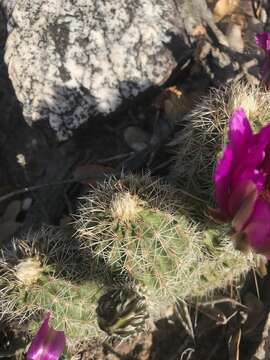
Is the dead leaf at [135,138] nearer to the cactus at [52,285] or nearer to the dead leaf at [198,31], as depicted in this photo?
the dead leaf at [198,31]

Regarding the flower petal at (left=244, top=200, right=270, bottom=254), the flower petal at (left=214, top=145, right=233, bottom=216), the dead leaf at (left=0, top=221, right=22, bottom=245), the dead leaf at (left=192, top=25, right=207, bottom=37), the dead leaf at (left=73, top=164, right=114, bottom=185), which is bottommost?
the dead leaf at (left=0, top=221, right=22, bottom=245)

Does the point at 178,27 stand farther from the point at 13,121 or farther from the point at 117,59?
the point at 13,121

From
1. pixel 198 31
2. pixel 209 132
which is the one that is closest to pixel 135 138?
pixel 198 31

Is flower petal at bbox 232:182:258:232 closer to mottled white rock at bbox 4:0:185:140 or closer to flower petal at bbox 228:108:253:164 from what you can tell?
flower petal at bbox 228:108:253:164

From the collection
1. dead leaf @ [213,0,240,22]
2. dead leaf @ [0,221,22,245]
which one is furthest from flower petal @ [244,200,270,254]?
dead leaf @ [213,0,240,22]

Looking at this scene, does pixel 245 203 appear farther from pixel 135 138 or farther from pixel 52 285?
pixel 135 138

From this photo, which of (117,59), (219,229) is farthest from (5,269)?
(117,59)

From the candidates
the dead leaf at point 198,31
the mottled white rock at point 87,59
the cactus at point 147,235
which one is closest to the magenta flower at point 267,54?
the mottled white rock at point 87,59
